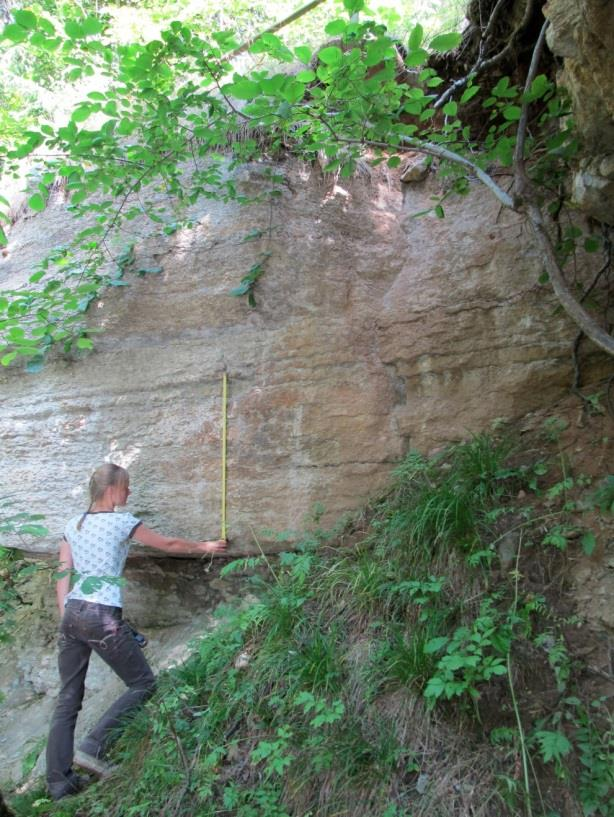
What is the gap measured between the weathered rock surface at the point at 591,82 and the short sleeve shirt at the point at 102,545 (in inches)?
112

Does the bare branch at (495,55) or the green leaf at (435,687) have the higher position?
the bare branch at (495,55)

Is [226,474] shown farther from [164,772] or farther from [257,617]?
[164,772]

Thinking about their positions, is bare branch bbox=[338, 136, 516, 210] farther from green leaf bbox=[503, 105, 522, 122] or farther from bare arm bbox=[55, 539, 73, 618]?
bare arm bbox=[55, 539, 73, 618]

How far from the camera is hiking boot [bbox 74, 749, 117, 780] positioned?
324 centimetres

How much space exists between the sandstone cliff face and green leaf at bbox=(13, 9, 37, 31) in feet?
6.03

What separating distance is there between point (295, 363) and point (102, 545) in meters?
1.63

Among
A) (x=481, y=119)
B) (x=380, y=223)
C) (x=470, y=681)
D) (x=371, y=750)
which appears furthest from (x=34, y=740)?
(x=481, y=119)

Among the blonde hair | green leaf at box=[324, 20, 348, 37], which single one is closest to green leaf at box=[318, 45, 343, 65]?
green leaf at box=[324, 20, 348, 37]

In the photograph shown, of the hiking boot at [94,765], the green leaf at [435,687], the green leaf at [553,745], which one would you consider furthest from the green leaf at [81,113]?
the green leaf at [553,745]

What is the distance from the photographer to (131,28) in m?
6.18

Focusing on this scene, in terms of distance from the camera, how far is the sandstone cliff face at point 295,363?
400 centimetres

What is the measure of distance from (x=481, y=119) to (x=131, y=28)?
3593 millimetres

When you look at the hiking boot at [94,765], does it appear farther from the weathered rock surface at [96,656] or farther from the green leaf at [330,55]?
the green leaf at [330,55]

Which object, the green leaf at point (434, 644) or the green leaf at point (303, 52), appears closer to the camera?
the green leaf at point (434, 644)
